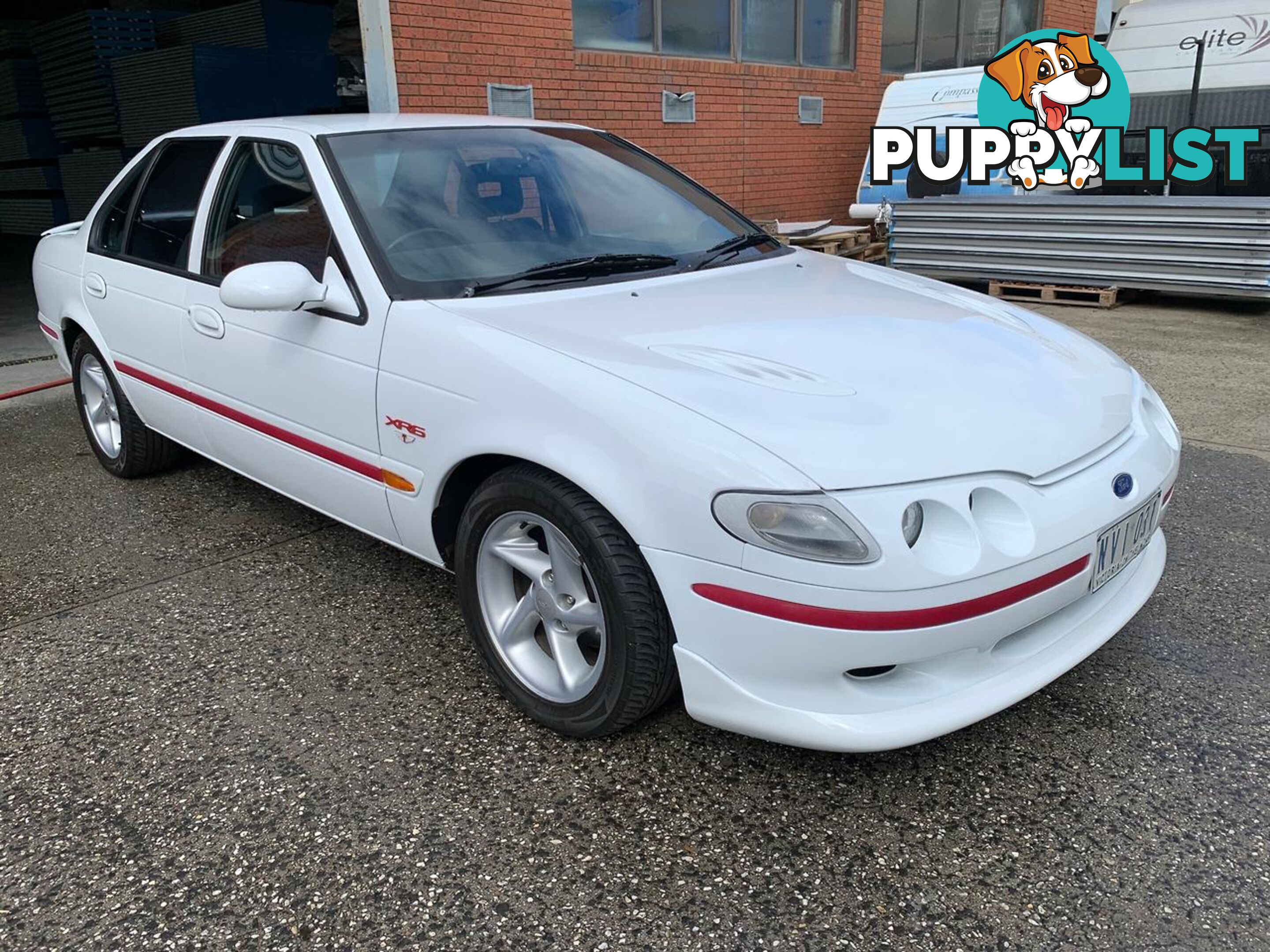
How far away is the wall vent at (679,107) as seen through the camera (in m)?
9.55

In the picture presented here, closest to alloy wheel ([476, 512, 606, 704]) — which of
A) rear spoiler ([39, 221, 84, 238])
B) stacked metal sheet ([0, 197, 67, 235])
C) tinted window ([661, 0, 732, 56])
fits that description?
rear spoiler ([39, 221, 84, 238])

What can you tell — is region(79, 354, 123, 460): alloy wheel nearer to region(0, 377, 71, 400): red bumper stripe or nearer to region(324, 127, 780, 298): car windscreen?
region(0, 377, 71, 400): red bumper stripe

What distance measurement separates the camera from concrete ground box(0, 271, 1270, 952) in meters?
2.01

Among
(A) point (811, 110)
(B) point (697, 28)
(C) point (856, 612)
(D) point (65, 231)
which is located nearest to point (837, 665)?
(C) point (856, 612)

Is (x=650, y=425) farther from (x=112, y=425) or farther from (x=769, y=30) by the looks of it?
(x=769, y=30)

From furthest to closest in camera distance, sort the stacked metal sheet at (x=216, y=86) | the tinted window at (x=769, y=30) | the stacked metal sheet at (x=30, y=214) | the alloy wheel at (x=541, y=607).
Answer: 1. the stacked metal sheet at (x=30, y=214)
2. the tinted window at (x=769, y=30)
3. the stacked metal sheet at (x=216, y=86)
4. the alloy wheel at (x=541, y=607)

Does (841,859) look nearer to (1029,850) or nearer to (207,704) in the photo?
(1029,850)

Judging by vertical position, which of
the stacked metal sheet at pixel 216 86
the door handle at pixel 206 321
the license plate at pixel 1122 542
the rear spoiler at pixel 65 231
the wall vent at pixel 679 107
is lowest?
the license plate at pixel 1122 542

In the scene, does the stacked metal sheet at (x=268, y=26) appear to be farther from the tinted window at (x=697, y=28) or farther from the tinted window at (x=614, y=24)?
the tinted window at (x=697, y=28)

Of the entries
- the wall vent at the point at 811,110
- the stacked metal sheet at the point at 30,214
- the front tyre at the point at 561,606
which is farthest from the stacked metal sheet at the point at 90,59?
the front tyre at the point at 561,606

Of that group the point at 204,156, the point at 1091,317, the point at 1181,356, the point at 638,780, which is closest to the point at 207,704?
the point at 638,780

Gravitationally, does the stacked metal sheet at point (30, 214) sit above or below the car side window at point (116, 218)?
below

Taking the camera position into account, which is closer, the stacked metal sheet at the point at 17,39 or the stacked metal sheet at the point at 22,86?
the stacked metal sheet at the point at 22,86

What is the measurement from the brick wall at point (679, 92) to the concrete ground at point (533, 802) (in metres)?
5.49
